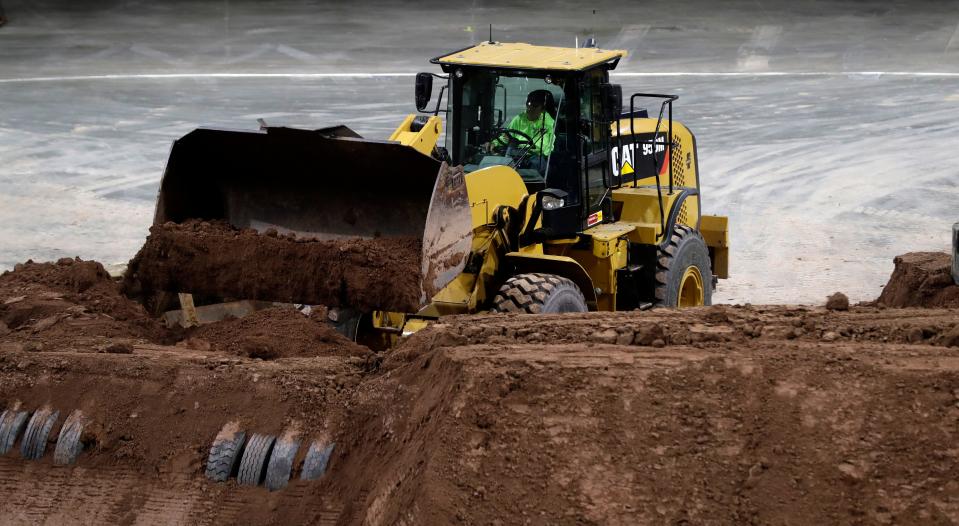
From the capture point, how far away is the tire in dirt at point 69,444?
6859 millimetres

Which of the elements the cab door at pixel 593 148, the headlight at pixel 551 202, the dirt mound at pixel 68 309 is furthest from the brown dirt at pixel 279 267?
the cab door at pixel 593 148

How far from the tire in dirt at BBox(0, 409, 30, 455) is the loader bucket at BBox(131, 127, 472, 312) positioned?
59.9 inches

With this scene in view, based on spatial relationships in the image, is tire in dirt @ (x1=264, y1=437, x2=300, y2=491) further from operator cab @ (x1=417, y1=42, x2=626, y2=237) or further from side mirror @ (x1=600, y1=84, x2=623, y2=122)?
side mirror @ (x1=600, y1=84, x2=623, y2=122)

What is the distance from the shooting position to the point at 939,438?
217 inches

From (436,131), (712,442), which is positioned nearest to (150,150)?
(436,131)

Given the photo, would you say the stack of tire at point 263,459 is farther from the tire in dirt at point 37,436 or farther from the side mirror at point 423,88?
the side mirror at point 423,88

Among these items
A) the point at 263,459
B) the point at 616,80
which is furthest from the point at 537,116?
the point at 616,80

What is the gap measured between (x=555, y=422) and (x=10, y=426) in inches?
131

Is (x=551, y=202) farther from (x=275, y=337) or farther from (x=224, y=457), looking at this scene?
(x=224, y=457)

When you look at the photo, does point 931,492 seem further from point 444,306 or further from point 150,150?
point 150,150

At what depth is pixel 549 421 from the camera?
19.2ft

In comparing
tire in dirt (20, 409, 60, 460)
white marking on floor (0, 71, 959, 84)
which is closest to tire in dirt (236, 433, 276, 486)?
tire in dirt (20, 409, 60, 460)

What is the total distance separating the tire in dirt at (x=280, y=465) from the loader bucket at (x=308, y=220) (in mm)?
1497

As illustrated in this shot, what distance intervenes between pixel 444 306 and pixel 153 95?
1640 centimetres
